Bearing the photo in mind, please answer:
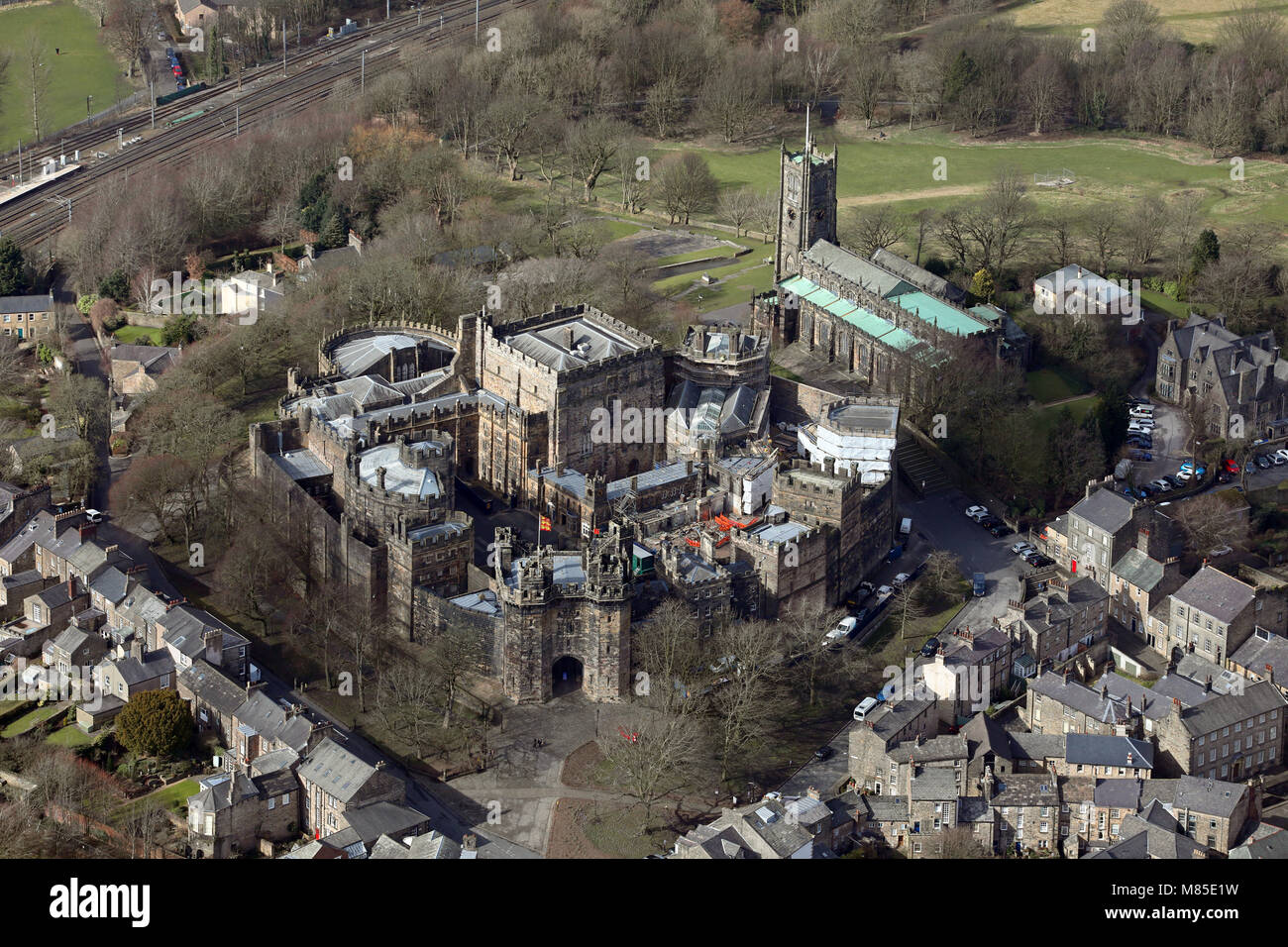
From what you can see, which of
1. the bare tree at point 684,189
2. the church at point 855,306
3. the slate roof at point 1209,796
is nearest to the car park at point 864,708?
the slate roof at point 1209,796

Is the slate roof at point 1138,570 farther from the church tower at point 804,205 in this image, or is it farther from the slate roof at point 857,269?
the church tower at point 804,205

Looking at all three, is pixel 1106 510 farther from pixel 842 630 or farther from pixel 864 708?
pixel 864 708

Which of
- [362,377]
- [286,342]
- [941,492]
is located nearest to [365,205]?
[286,342]

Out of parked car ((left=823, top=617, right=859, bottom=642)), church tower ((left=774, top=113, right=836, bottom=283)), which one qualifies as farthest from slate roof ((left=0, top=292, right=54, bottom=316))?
parked car ((left=823, top=617, right=859, bottom=642))

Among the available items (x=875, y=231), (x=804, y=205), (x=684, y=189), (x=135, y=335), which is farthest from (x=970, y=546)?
(x=135, y=335)

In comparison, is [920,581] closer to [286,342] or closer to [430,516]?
[430,516]

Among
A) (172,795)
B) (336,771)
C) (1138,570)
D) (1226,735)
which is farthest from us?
(1138,570)
